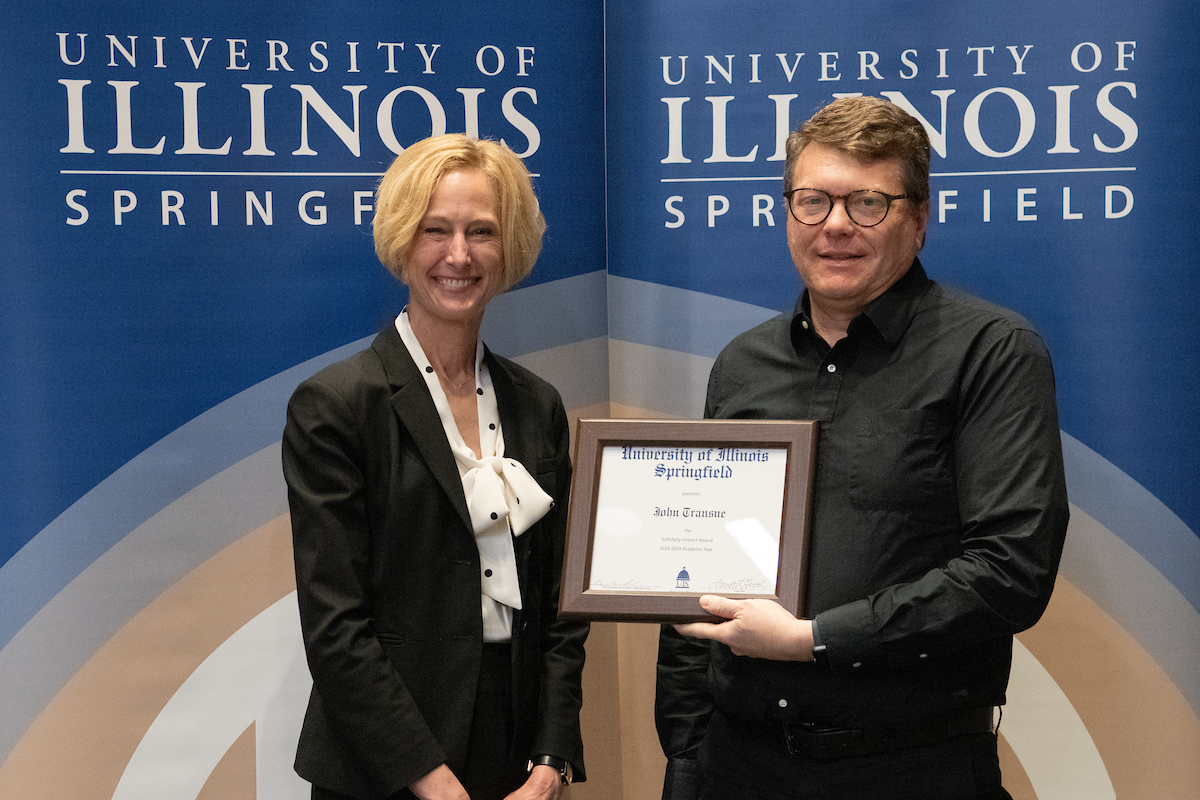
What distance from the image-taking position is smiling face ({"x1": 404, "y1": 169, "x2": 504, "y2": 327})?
2268 millimetres

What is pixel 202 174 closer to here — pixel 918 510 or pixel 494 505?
pixel 494 505

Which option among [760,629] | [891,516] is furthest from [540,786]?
[891,516]

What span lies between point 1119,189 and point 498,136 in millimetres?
1571

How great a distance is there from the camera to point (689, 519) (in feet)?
6.66

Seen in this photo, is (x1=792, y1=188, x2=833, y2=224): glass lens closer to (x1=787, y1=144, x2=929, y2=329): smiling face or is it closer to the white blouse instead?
(x1=787, y1=144, x2=929, y2=329): smiling face

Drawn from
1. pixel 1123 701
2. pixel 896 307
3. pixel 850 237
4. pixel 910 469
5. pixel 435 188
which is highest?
pixel 435 188

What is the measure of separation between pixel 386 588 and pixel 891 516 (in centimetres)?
97

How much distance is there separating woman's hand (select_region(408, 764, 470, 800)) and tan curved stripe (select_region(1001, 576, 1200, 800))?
1.61 metres

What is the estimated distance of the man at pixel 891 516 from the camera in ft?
6.10

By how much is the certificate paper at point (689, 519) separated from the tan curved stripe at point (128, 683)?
117cm

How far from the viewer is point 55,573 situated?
8.83ft

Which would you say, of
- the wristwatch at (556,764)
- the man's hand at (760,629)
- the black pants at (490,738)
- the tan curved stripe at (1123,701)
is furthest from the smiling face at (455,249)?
the tan curved stripe at (1123,701)

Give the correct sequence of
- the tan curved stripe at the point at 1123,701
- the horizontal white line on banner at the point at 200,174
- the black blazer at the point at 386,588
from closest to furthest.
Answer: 1. the black blazer at the point at 386,588
2. the horizontal white line on banner at the point at 200,174
3. the tan curved stripe at the point at 1123,701

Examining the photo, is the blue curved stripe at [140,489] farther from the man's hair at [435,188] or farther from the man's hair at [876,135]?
the man's hair at [876,135]
